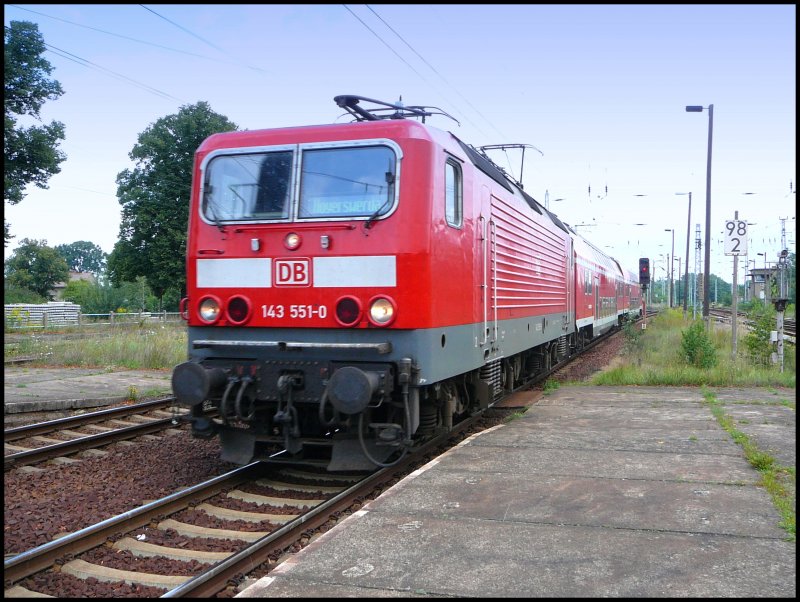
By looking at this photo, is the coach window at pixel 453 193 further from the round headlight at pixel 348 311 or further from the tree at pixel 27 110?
the tree at pixel 27 110

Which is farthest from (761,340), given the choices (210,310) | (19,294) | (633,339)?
(19,294)

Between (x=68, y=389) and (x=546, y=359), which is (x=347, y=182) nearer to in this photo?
(x=68, y=389)

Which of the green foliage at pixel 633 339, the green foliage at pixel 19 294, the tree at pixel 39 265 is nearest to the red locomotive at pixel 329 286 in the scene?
the green foliage at pixel 633 339

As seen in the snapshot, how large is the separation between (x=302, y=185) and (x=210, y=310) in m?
1.44

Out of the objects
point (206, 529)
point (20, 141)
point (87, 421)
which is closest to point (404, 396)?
point (206, 529)

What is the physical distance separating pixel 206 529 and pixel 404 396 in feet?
6.20

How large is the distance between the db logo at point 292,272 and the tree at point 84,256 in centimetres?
11595

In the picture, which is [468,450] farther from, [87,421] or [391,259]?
[87,421]

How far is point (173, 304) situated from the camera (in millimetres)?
59531

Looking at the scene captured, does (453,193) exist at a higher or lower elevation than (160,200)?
lower

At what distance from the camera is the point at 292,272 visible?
6.36 metres

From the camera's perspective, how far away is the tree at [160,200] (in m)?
35.7

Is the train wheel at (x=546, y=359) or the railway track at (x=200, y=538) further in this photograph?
the train wheel at (x=546, y=359)

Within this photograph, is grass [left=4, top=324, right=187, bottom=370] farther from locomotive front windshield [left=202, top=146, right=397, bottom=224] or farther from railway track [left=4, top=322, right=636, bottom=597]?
railway track [left=4, top=322, right=636, bottom=597]
